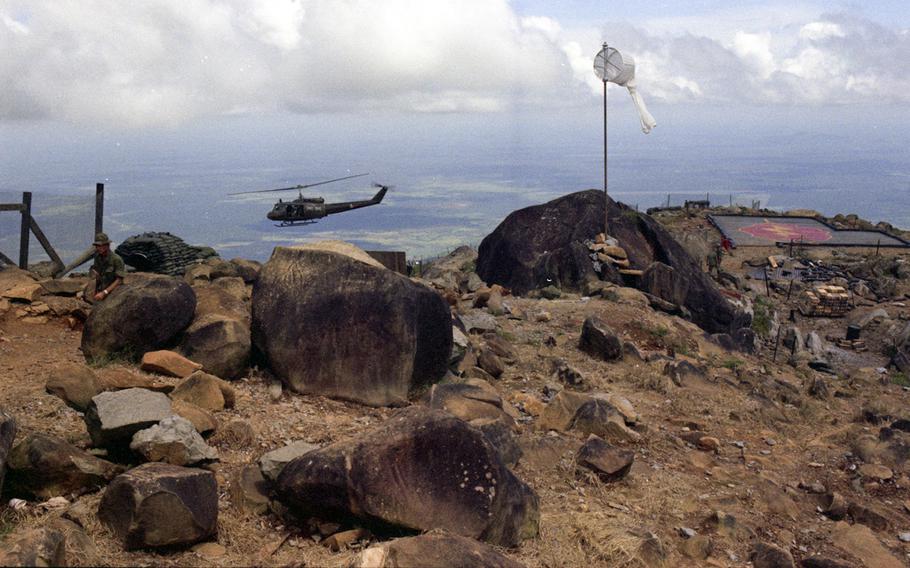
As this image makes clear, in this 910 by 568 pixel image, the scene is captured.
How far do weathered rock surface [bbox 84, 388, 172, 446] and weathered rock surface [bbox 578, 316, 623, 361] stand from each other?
7.57m

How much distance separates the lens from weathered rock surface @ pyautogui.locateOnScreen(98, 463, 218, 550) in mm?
4848

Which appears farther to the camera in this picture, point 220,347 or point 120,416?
point 220,347

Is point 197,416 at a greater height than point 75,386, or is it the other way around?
point 75,386

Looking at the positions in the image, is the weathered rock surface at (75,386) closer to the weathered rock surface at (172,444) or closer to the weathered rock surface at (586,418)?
the weathered rock surface at (172,444)

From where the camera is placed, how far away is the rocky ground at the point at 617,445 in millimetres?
5480

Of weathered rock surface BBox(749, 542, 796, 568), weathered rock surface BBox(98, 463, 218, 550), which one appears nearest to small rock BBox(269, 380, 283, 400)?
weathered rock surface BBox(98, 463, 218, 550)

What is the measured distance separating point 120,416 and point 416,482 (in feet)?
8.14

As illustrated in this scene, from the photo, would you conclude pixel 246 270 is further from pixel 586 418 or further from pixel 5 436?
pixel 5 436

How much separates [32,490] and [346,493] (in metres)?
2.31

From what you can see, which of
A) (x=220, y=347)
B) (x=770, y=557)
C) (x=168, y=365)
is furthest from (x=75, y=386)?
(x=770, y=557)

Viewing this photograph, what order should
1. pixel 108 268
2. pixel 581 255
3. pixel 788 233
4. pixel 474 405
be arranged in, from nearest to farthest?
pixel 474 405 < pixel 108 268 < pixel 581 255 < pixel 788 233

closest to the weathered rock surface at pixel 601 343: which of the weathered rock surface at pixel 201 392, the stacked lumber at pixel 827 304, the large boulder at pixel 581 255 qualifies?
the large boulder at pixel 581 255

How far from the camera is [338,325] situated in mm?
8203

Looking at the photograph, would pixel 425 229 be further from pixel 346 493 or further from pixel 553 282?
pixel 346 493
